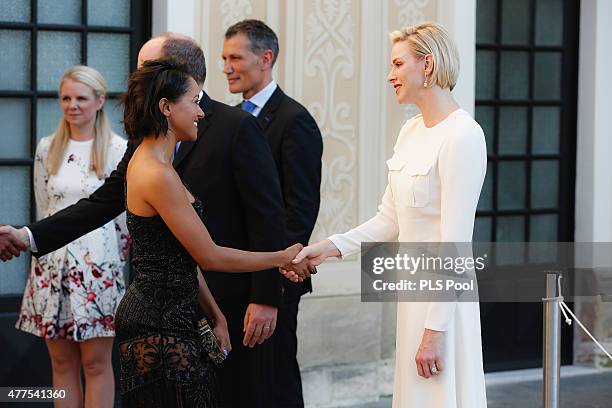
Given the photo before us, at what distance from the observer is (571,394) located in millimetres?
7406

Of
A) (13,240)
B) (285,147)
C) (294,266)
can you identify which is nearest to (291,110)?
(285,147)

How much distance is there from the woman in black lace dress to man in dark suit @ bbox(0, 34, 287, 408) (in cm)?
50

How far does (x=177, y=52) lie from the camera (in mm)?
4297

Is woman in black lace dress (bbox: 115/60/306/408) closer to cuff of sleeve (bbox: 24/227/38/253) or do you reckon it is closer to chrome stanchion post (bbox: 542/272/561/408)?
cuff of sleeve (bbox: 24/227/38/253)

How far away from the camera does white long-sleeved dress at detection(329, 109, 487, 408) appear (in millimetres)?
3867

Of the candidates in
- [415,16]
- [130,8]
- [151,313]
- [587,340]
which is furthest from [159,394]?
[587,340]

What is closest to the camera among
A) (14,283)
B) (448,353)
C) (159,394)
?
(159,394)

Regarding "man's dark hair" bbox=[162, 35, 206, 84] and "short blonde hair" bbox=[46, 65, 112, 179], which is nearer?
"man's dark hair" bbox=[162, 35, 206, 84]

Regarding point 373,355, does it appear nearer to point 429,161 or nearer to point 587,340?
point 587,340

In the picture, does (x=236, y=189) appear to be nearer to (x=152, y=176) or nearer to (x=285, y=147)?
(x=152, y=176)

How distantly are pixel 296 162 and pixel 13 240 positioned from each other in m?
1.35

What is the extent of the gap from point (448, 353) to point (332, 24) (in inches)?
132

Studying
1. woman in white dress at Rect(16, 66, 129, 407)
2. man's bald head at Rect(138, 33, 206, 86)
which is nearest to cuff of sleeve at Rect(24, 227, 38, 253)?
man's bald head at Rect(138, 33, 206, 86)

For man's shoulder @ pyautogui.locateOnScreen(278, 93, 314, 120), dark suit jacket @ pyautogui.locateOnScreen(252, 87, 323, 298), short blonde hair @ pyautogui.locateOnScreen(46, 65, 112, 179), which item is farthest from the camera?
short blonde hair @ pyautogui.locateOnScreen(46, 65, 112, 179)
